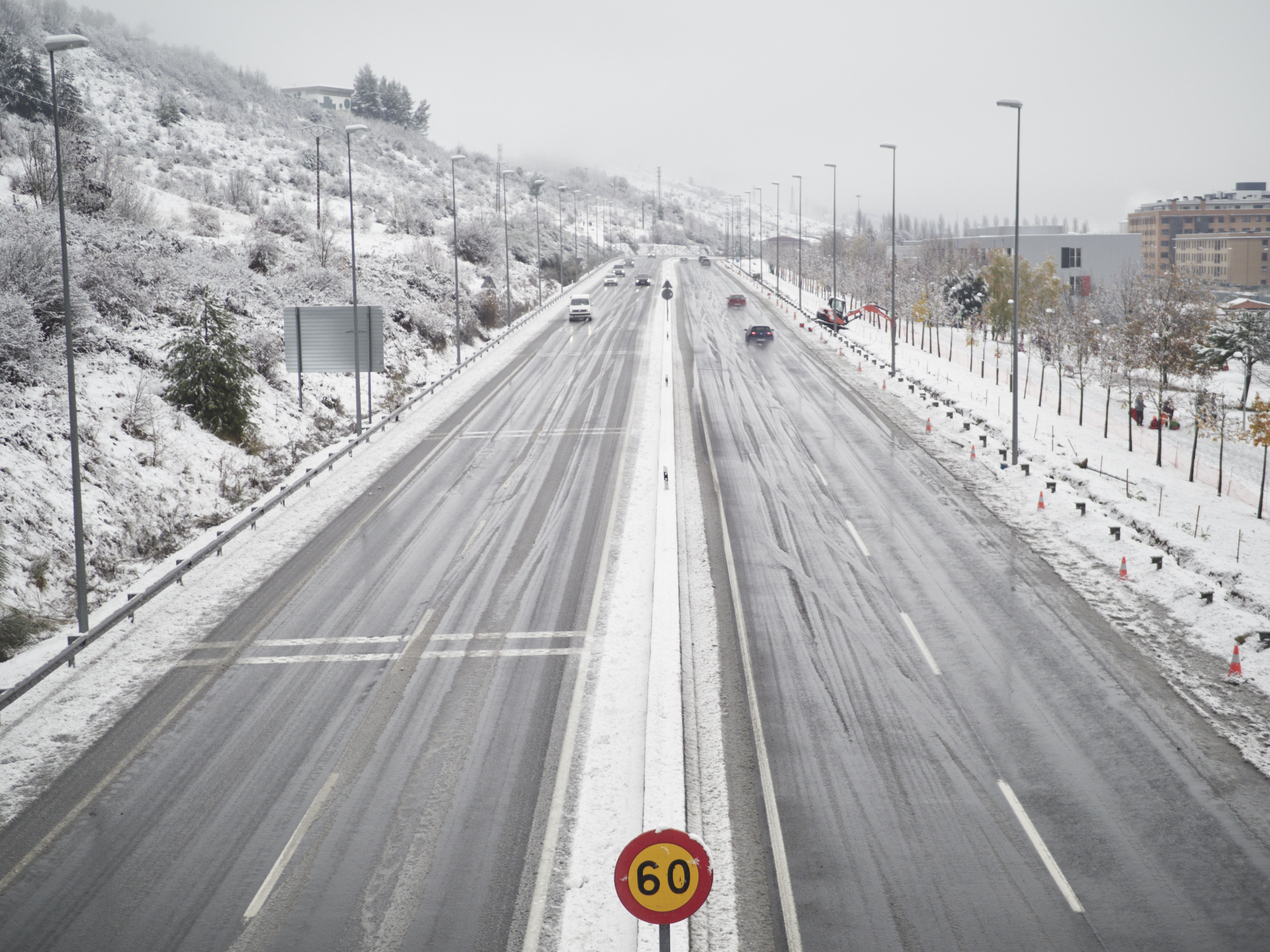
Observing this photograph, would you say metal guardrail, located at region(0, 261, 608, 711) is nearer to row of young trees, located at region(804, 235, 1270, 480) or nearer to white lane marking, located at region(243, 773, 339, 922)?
white lane marking, located at region(243, 773, 339, 922)

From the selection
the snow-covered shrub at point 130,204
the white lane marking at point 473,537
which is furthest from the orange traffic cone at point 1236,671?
the snow-covered shrub at point 130,204

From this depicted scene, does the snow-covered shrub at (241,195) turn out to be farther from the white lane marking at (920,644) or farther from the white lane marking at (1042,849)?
the white lane marking at (1042,849)

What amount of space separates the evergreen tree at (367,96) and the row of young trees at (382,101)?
4 cm

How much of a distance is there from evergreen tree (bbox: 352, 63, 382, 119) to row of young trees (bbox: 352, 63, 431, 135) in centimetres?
4

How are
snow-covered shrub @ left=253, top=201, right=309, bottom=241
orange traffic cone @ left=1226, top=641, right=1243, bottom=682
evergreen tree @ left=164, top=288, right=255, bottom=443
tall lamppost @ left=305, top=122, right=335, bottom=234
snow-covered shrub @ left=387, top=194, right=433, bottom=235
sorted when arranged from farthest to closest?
tall lamppost @ left=305, top=122, right=335, bottom=234 → snow-covered shrub @ left=387, top=194, right=433, bottom=235 → snow-covered shrub @ left=253, top=201, right=309, bottom=241 → evergreen tree @ left=164, top=288, right=255, bottom=443 → orange traffic cone @ left=1226, top=641, right=1243, bottom=682

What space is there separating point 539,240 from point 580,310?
12.0m

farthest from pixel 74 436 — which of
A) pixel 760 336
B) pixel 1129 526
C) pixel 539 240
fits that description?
pixel 539 240

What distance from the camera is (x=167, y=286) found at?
1277 inches

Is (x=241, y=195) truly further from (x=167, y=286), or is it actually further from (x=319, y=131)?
(x=319, y=131)

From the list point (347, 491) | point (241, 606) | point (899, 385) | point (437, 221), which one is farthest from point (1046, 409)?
point (437, 221)

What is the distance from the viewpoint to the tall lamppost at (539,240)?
6788cm

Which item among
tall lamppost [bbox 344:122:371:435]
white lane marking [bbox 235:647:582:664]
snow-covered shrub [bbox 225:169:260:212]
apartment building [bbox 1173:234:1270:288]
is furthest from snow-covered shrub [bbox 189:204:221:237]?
apartment building [bbox 1173:234:1270:288]

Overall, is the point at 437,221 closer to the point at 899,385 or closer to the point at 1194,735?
the point at 899,385

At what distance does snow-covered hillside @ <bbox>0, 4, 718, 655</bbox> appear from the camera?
65.7 ft
